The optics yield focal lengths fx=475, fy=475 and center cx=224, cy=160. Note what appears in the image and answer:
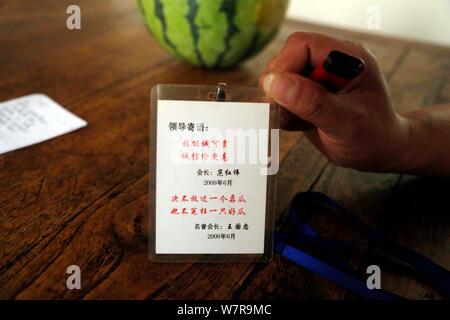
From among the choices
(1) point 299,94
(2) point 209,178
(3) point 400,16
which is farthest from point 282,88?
(3) point 400,16

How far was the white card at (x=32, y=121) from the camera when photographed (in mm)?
803

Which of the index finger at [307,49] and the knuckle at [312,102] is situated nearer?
the knuckle at [312,102]

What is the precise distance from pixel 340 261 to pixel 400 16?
1.34m

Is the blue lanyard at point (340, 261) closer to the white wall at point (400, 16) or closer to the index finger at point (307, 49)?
the index finger at point (307, 49)

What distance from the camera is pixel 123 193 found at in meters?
0.69

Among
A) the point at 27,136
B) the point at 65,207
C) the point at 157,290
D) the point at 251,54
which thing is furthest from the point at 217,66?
the point at 157,290

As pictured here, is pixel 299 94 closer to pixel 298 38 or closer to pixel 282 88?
pixel 282 88

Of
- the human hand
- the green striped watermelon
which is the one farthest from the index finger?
the green striped watermelon

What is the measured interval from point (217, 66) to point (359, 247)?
622mm

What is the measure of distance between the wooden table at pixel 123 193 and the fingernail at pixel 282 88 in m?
0.20

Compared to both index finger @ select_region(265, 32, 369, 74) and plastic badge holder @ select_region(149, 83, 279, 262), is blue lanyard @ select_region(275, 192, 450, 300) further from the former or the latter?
index finger @ select_region(265, 32, 369, 74)

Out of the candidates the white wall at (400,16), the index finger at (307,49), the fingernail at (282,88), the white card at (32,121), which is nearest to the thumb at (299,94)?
the fingernail at (282,88)
